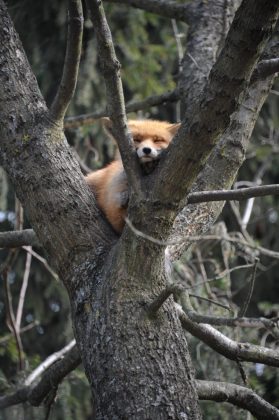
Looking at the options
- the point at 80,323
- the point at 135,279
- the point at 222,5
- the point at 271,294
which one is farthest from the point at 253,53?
the point at 271,294

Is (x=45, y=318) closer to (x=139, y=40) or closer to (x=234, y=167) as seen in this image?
(x=139, y=40)

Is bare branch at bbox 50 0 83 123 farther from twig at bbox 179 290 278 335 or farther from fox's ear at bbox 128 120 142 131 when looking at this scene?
fox's ear at bbox 128 120 142 131

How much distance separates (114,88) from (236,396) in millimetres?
1550

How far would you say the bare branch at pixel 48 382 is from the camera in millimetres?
Result: 3383

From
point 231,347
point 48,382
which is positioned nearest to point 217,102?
point 231,347

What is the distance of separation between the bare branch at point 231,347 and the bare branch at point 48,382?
615mm

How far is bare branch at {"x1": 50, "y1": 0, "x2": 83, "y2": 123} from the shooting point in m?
2.97

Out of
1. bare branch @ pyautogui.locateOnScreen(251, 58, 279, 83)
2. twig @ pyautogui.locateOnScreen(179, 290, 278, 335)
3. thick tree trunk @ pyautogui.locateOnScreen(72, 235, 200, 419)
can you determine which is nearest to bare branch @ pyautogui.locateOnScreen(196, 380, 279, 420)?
thick tree trunk @ pyautogui.locateOnScreen(72, 235, 200, 419)

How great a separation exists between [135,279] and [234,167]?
1114 mm

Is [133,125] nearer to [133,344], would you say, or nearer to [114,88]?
[114,88]

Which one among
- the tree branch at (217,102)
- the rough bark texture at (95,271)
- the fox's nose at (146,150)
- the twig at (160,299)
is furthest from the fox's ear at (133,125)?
the twig at (160,299)

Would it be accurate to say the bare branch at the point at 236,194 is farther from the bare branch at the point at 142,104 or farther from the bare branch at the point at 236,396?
the bare branch at the point at 142,104

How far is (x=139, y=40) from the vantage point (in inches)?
274

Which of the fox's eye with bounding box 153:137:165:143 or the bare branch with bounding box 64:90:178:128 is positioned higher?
the bare branch with bounding box 64:90:178:128
